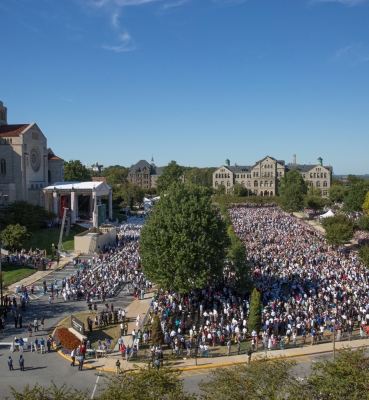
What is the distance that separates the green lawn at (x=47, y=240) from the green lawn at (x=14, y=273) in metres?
6.03

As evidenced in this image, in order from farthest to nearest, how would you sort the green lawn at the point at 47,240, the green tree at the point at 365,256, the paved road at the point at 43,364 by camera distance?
1. the green lawn at the point at 47,240
2. the green tree at the point at 365,256
3. the paved road at the point at 43,364

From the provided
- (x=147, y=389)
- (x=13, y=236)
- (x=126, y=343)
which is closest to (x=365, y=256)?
(x=126, y=343)

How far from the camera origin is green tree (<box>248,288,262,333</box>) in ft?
74.7

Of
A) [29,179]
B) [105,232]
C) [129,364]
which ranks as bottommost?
[129,364]

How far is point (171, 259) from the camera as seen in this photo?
27438mm

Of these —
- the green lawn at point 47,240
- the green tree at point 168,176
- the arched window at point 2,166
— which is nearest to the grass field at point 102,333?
the green lawn at point 47,240

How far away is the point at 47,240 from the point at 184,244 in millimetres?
26752

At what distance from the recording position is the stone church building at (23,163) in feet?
191

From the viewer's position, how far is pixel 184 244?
27391 millimetres

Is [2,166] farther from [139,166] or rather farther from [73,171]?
[139,166]

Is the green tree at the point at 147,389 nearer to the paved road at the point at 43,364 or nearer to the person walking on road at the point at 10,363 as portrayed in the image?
the paved road at the point at 43,364

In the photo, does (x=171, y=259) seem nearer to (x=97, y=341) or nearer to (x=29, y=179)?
(x=97, y=341)

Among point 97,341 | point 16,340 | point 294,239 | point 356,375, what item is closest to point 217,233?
point 97,341

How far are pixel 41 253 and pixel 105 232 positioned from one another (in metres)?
8.76
